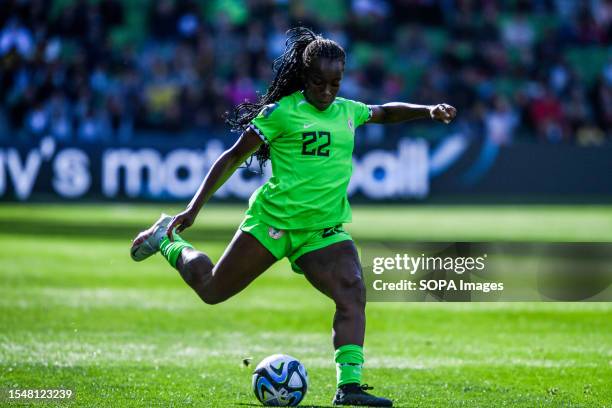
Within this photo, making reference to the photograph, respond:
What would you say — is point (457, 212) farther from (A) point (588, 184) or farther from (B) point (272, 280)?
(B) point (272, 280)

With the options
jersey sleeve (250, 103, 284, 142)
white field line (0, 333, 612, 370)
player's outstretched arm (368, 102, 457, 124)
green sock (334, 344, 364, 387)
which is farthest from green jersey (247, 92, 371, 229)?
white field line (0, 333, 612, 370)

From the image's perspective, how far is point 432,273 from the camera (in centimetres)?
1102

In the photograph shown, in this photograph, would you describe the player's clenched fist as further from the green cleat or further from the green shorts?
the green cleat

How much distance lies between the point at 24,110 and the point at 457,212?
10236 mm

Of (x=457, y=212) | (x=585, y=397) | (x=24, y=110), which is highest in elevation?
(x=24, y=110)

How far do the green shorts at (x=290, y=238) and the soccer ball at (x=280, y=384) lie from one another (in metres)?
0.68

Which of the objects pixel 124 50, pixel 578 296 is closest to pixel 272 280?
pixel 578 296

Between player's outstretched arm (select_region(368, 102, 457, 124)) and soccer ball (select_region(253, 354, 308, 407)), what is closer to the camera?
soccer ball (select_region(253, 354, 308, 407))

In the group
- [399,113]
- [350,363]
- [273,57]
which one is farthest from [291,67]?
[273,57]

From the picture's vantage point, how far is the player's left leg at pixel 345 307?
6862 millimetres

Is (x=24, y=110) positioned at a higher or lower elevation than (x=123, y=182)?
higher

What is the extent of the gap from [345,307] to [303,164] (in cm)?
92

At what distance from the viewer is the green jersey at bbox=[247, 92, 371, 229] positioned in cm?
707

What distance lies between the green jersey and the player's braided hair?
27cm
